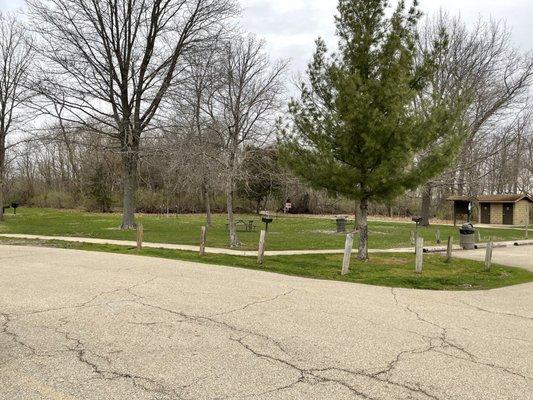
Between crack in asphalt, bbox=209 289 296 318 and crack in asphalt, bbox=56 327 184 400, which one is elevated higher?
crack in asphalt, bbox=209 289 296 318

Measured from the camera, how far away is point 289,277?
11.1 metres

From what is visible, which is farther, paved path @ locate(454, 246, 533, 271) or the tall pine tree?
paved path @ locate(454, 246, 533, 271)

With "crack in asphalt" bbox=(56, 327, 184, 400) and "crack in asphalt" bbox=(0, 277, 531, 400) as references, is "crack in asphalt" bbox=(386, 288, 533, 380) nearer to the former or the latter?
"crack in asphalt" bbox=(0, 277, 531, 400)

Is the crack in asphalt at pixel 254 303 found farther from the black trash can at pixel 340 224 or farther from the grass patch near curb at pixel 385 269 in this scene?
the black trash can at pixel 340 224

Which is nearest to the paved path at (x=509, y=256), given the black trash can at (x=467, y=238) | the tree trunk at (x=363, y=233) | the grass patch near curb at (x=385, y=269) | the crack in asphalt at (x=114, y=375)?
the black trash can at (x=467, y=238)

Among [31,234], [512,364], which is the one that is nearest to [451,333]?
[512,364]

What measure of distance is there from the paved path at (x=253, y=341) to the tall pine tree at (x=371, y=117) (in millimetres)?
4167

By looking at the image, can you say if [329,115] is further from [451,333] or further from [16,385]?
[16,385]

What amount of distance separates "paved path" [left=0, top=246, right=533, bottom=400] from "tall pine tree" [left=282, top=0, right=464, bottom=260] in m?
4.17

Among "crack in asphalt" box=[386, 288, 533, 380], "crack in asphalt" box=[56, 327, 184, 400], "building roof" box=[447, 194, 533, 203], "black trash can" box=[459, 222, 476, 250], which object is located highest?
"building roof" box=[447, 194, 533, 203]

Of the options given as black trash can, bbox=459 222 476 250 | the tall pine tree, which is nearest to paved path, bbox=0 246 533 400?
the tall pine tree

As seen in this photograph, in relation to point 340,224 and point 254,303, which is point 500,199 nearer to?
point 340,224

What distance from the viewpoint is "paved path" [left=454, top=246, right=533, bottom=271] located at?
1496 centimetres

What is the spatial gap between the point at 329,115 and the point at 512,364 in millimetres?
9590
